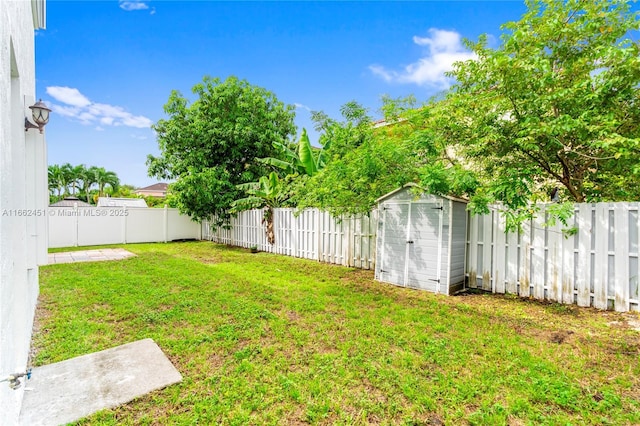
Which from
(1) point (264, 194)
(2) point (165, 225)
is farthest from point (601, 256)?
(2) point (165, 225)

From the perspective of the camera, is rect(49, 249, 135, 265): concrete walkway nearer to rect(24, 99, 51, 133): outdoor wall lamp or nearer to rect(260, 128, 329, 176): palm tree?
rect(260, 128, 329, 176): palm tree

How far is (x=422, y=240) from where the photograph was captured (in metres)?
6.59

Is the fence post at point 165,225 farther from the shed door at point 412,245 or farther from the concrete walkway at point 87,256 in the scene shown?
the shed door at point 412,245

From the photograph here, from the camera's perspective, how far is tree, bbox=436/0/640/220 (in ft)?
16.5

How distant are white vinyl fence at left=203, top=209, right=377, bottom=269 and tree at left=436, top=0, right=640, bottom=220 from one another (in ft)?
11.3

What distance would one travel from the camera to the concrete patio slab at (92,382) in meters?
2.56

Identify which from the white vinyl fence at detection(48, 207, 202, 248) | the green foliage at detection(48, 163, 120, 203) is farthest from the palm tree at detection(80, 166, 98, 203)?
the white vinyl fence at detection(48, 207, 202, 248)

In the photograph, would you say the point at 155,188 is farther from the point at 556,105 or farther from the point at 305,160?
the point at 556,105

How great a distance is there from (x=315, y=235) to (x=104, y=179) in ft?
135

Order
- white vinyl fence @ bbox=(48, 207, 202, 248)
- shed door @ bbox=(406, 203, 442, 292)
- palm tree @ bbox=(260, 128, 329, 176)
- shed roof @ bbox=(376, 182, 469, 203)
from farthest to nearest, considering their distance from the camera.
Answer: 1. white vinyl fence @ bbox=(48, 207, 202, 248)
2. palm tree @ bbox=(260, 128, 329, 176)
3. shed door @ bbox=(406, 203, 442, 292)
4. shed roof @ bbox=(376, 182, 469, 203)

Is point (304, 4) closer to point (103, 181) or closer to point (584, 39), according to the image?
point (584, 39)

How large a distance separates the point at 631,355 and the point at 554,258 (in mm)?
2221

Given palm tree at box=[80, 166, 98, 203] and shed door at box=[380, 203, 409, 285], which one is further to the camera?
palm tree at box=[80, 166, 98, 203]

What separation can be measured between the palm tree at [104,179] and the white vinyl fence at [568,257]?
46247mm
